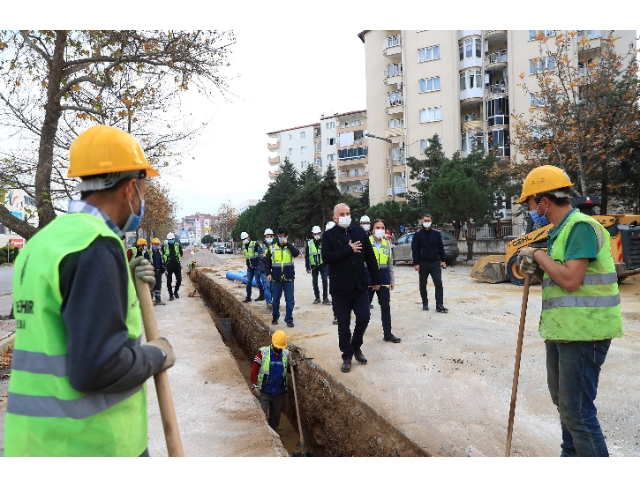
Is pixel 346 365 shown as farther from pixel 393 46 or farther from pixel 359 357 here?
pixel 393 46

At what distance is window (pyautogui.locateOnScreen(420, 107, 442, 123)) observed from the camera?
33875 mm

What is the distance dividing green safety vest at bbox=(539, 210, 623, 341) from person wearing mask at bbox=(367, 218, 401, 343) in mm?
3651

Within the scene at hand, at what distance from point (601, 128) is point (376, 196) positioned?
25.4 meters

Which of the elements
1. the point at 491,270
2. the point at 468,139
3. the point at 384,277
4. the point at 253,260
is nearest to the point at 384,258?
the point at 384,277

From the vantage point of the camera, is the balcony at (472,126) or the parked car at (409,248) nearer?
the parked car at (409,248)

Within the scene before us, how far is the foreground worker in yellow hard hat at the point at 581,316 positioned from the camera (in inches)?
102

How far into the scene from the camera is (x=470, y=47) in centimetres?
3269

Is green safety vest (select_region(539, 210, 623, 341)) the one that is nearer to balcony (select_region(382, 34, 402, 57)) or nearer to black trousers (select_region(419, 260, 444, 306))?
black trousers (select_region(419, 260, 444, 306))

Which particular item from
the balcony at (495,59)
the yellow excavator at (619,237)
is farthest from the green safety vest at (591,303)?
the balcony at (495,59)

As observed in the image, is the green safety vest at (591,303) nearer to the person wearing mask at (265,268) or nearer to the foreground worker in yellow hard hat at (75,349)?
the foreground worker in yellow hard hat at (75,349)

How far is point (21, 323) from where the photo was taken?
1.39m

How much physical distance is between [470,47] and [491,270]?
80.9 feet

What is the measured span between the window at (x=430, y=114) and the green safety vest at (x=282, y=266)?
28.3m

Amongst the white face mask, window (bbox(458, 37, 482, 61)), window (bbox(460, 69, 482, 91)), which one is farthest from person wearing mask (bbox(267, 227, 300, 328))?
window (bbox(458, 37, 482, 61))
